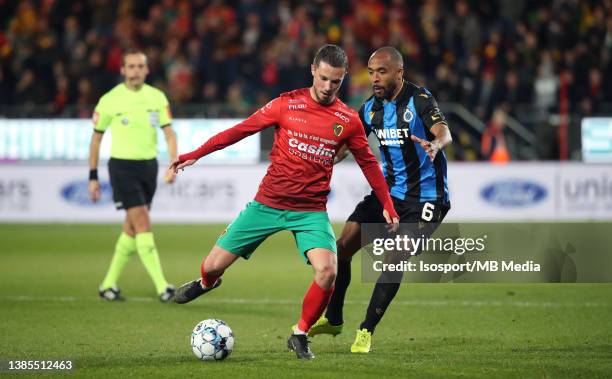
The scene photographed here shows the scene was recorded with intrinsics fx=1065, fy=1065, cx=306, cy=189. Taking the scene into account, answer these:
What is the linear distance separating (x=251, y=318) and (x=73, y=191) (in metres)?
9.48

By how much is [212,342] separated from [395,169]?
197cm

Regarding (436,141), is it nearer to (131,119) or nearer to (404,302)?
(404,302)

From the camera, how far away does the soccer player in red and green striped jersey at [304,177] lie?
23.7 ft

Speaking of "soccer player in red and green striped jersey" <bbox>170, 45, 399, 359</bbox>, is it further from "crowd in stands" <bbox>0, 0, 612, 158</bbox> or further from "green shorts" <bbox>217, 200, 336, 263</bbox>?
"crowd in stands" <bbox>0, 0, 612, 158</bbox>

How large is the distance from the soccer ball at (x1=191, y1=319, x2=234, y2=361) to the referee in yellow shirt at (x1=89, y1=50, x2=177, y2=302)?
3.29 m

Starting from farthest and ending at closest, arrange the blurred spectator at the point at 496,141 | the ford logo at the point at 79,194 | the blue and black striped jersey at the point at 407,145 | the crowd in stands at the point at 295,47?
the crowd in stands at the point at 295,47 → the blurred spectator at the point at 496,141 → the ford logo at the point at 79,194 → the blue and black striped jersey at the point at 407,145

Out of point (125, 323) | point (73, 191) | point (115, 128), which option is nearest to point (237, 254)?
point (125, 323)

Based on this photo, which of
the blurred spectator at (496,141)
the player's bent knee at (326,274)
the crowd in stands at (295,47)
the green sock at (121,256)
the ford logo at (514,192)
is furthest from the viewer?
the crowd in stands at (295,47)

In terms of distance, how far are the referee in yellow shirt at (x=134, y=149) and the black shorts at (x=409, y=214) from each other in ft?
10.2

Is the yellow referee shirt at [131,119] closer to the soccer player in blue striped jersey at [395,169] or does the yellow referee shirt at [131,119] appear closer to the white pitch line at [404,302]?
the white pitch line at [404,302]

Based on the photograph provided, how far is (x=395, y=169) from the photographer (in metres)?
8.10

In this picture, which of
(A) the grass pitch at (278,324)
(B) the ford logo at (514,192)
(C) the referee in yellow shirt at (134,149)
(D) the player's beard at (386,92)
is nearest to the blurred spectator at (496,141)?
(B) the ford logo at (514,192)

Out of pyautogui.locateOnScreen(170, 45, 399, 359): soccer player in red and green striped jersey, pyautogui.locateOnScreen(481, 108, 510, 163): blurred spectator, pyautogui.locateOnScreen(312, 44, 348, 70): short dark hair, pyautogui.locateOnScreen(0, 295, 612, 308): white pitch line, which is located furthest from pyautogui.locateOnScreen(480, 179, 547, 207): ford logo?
pyautogui.locateOnScreen(312, 44, 348, 70): short dark hair

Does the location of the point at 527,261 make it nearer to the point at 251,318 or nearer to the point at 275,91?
the point at 251,318
